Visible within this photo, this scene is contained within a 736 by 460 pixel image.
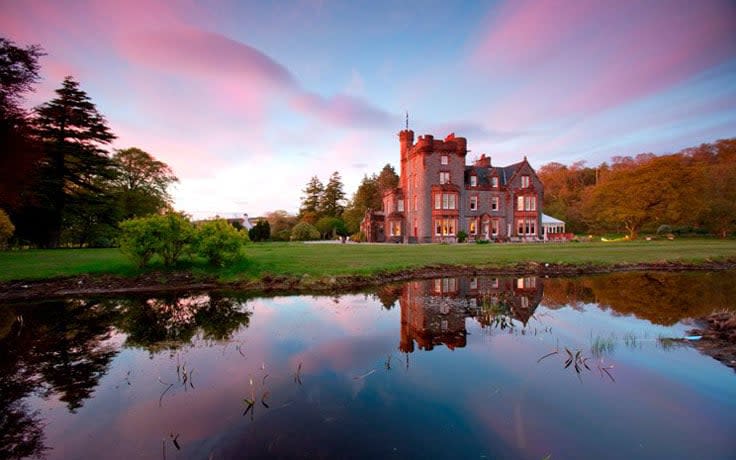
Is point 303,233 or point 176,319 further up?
point 303,233

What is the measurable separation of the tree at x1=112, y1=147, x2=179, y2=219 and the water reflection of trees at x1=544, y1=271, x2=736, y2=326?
3852 centimetres

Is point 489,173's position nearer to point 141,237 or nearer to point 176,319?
point 141,237

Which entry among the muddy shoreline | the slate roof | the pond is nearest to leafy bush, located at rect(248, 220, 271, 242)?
the slate roof

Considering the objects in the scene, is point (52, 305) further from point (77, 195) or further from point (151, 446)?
point (77, 195)

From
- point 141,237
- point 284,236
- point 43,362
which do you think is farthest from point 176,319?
point 284,236

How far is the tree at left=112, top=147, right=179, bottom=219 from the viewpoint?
116 ft

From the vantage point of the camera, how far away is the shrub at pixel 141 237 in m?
14.3

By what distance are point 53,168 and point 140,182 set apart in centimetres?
1385

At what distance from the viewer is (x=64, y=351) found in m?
6.87

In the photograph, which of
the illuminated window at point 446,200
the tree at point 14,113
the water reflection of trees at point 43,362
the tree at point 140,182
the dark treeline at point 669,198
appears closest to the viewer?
the water reflection of trees at point 43,362

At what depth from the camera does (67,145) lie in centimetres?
2778

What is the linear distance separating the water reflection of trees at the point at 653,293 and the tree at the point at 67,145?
34.9 metres

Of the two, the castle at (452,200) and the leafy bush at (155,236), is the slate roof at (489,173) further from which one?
the leafy bush at (155,236)

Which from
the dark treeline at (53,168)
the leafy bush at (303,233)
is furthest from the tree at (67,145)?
the leafy bush at (303,233)
